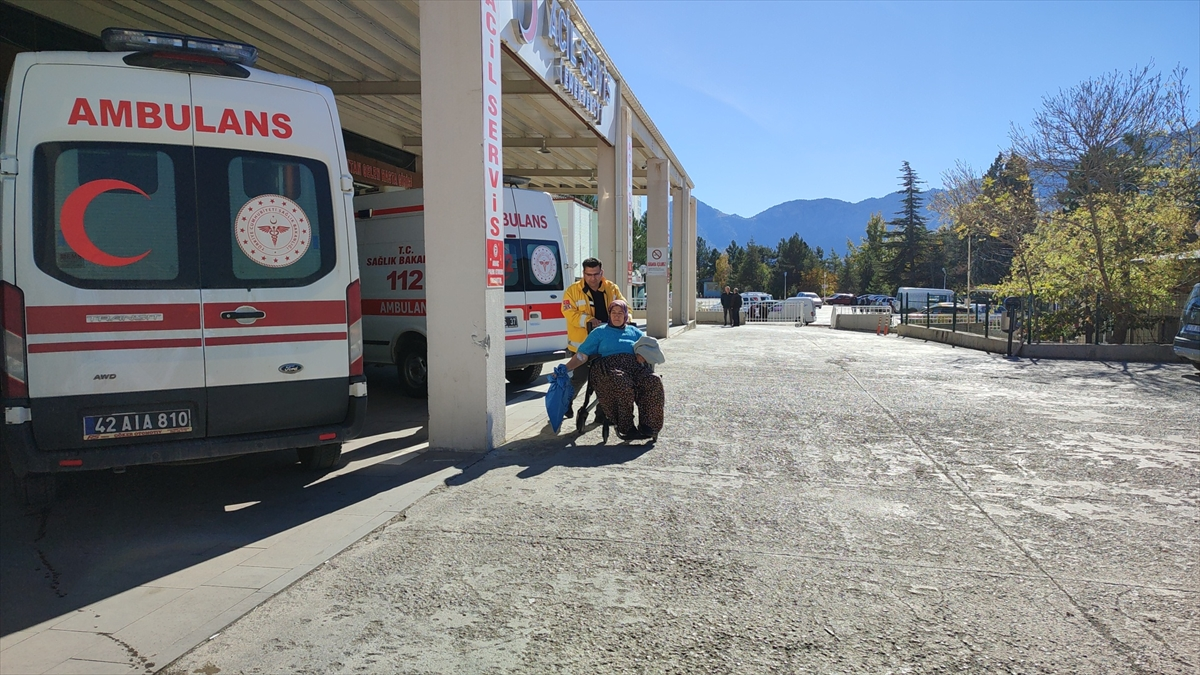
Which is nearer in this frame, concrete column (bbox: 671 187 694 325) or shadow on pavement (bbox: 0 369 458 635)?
shadow on pavement (bbox: 0 369 458 635)

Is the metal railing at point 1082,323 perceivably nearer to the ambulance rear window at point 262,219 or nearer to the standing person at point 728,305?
the standing person at point 728,305

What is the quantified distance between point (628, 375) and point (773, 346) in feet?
40.3

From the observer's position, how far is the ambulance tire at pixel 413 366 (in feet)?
32.4

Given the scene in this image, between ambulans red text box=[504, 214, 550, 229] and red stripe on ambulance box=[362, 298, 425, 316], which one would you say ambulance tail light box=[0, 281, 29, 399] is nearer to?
red stripe on ambulance box=[362, 298, 425, 316]

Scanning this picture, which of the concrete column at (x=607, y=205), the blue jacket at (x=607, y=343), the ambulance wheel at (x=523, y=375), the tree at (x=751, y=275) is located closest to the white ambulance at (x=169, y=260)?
the blue jacket at (x=607, y=343)

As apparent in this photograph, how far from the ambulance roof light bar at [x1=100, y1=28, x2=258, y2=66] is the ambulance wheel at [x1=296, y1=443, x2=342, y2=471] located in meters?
2.86

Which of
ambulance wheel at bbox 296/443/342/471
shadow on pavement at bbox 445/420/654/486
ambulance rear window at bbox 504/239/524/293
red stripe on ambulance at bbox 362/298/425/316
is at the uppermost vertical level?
ambulance rear window at bbox 504/239/524/293

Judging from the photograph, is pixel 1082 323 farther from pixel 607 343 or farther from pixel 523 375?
pixel 607 343

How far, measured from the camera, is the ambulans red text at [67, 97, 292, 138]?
4.41 meters

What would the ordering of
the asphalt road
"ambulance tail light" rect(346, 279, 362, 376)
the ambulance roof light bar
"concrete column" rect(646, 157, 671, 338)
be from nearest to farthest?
1. the asphalt road
2. the ambulance roof light bar
3. "ambulance tail light" rect(346, 279, 362, 376)
4. "concrete column" rect(646, 157, 671, 338)

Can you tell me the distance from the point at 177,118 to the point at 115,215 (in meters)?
0.72

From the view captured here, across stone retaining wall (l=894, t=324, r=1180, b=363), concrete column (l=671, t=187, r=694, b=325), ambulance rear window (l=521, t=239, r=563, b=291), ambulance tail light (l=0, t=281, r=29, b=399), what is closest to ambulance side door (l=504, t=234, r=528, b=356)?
ambulance rear window (l=521, t=239, r=563, b=291)

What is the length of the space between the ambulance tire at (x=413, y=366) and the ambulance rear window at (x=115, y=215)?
205 inches

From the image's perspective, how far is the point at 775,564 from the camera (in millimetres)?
3947
